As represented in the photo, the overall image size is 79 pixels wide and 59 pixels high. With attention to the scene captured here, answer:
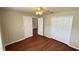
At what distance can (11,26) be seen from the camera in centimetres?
280

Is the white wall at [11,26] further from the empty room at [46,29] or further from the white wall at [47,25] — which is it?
the white wall at [47,25]

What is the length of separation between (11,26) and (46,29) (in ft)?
5.82

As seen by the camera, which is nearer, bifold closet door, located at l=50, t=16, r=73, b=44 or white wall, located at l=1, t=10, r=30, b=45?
white wall, located at l=1, t=10, r=30, b=45

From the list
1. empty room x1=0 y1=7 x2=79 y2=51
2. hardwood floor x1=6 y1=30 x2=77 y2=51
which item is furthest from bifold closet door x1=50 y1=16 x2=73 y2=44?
hardwood floor x1=6 y1=30 x2=77 y2=51

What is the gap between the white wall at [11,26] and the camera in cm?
262

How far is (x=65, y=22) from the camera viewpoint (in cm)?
288

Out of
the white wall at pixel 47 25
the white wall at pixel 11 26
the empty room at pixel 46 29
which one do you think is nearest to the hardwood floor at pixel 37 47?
the empty room at pixel 46 29

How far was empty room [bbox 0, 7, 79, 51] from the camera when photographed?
7.97 ft

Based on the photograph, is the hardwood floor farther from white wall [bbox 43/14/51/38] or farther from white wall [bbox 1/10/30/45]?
white wall [bbox 43/14/51/38]
